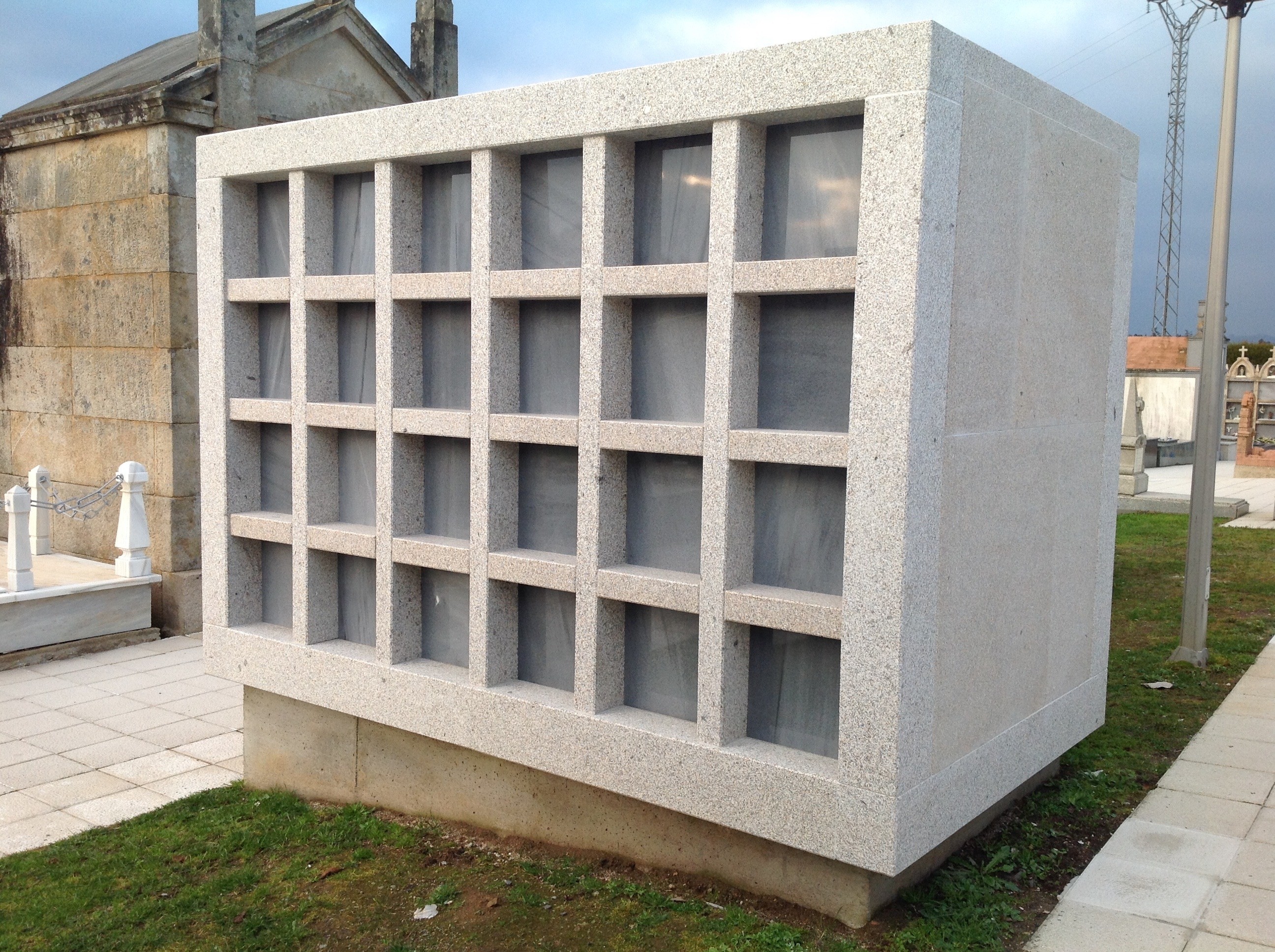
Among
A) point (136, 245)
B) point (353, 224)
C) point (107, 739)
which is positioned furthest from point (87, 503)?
point (353, 224)

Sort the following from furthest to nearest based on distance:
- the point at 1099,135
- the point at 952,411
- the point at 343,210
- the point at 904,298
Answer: the point at 343,210, the point at 1099,135, the point at 952,411, the point at 904,298

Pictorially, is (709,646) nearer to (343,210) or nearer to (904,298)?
(904,298)

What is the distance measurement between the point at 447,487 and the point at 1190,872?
3.55 meters

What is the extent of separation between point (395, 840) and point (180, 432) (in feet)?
18.5

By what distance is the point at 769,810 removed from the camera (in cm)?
406

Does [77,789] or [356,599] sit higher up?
[356,599]

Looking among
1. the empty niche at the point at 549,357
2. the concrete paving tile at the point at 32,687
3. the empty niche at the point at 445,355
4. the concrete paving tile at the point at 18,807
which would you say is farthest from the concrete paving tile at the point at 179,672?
the empty niche at the point at 549,357

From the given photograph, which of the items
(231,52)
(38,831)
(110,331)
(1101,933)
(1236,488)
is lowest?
(38,831)

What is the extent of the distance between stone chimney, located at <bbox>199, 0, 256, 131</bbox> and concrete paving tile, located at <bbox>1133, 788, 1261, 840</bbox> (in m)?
8.54

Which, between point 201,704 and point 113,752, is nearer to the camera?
point 113,752

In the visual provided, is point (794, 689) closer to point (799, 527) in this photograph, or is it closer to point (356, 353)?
point (799, 527)

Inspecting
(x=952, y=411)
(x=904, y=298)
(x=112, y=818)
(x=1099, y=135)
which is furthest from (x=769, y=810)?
(x=112, y=818)

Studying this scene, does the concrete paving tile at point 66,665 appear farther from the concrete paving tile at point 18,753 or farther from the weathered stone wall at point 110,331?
the concrete paving tile at point 18,753

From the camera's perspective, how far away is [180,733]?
7172 millimetres
